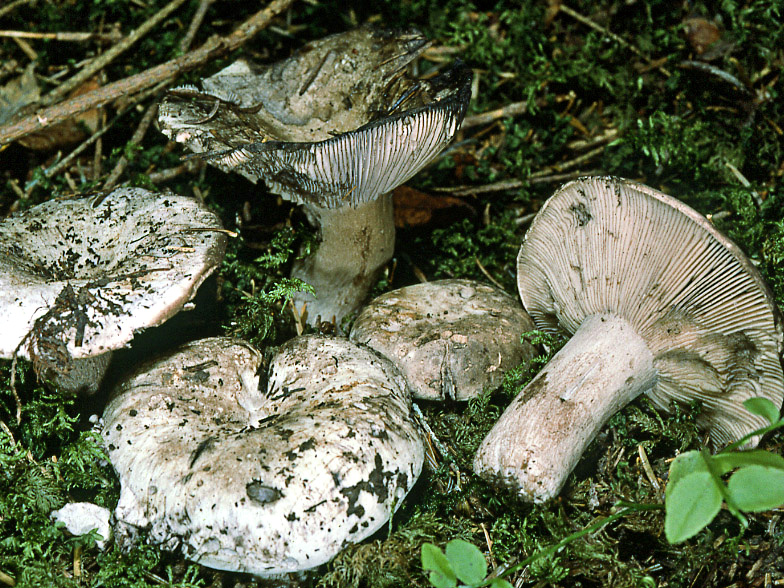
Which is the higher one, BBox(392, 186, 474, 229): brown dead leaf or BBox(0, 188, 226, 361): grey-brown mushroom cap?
BBox(0, 188, 226, 361): grey-brown mushroom cap

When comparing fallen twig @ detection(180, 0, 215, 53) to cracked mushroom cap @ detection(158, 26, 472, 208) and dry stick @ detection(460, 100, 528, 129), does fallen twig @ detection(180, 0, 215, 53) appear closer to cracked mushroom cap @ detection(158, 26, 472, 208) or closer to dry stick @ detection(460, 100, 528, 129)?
cracked mushroom cap @ detection(158, 26, 472, 208)

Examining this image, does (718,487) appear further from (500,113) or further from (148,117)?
(148,117)

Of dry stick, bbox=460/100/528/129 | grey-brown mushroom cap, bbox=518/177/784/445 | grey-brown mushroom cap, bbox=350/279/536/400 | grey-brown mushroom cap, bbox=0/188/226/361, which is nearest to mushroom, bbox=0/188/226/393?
grey-brown mushroom cap, bbox=0/188/226/361

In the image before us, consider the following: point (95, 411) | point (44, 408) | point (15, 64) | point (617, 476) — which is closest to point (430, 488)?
point (617, 476)

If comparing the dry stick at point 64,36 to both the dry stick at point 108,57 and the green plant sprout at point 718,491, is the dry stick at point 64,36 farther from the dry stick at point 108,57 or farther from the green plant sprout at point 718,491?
the green plant sprout at point 718,491

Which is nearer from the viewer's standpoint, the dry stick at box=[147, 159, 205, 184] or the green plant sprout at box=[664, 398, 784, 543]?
the green plant sprout at box=[664, 398, 784, 543]

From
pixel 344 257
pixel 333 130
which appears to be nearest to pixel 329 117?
pixel 333 130
